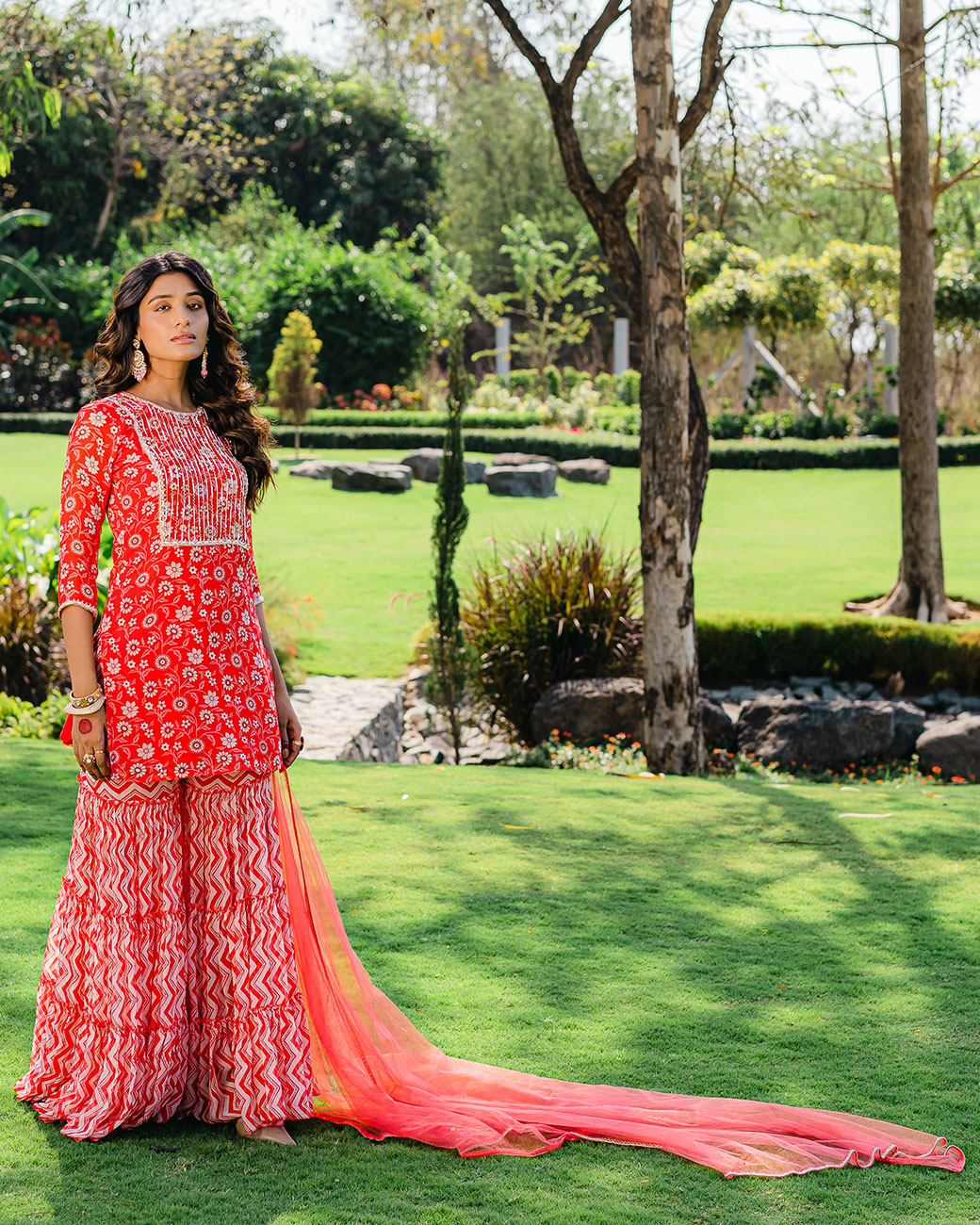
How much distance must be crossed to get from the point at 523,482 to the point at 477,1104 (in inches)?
504

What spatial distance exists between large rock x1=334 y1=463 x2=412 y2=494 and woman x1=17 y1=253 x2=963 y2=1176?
12.6 metres

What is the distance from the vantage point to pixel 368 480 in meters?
15.3

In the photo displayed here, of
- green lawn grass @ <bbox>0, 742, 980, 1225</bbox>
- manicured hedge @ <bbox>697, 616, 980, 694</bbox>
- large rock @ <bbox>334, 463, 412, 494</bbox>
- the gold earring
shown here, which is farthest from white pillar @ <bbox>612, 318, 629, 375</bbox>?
the gold earring

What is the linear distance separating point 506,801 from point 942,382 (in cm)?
2130

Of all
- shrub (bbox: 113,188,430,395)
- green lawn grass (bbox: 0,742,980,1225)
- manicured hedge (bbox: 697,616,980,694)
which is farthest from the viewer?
shrub (bbox: 113,188,430,395)

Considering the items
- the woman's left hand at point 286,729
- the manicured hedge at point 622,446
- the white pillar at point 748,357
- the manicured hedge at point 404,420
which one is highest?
the white pillar at point 748,357

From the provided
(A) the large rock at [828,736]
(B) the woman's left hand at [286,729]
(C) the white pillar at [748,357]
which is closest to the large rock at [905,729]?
(A) the large rock at [828,736]

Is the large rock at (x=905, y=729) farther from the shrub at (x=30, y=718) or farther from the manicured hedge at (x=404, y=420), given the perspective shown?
the manicured hedge at (x=404, y=420)

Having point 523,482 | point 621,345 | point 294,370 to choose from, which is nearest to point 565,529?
point 523,482

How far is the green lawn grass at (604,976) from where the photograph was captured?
7.87 feet

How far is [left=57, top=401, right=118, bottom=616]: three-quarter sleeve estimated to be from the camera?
2.62 meters

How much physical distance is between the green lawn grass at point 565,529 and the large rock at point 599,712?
3.86 feet

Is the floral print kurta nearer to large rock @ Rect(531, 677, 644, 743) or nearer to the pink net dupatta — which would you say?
the pink net dupatta

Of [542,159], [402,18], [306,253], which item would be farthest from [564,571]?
[542,159]
